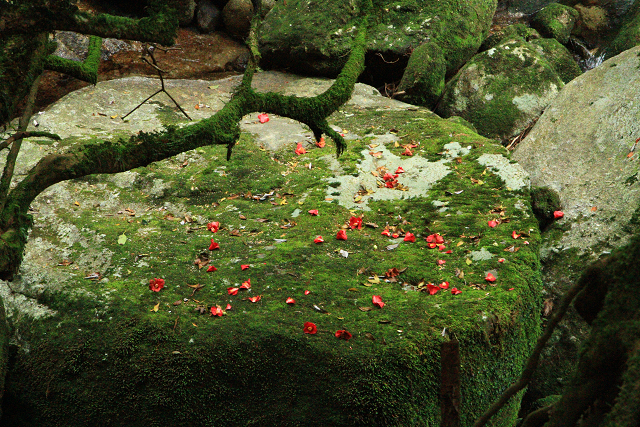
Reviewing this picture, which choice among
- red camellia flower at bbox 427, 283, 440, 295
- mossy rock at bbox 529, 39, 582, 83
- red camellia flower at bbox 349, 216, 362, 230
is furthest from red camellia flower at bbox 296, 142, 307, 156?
mossy rock at bbox 529, 39, 582, 83

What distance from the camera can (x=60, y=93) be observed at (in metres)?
9.16

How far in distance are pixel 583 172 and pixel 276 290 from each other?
164 inches

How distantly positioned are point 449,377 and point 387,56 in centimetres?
770

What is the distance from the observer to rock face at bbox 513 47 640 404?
16.6 ft

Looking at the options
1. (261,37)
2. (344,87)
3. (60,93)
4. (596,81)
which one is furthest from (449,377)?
(60,93)

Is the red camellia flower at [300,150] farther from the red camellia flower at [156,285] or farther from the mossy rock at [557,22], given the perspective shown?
the mossy rock at [557,22]

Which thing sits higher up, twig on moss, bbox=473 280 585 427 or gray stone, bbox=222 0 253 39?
twig on moss, bbox=473 280 585 427

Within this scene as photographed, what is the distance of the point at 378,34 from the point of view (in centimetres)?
899

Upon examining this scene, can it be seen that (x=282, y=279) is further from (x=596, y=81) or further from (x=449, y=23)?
(x=449, y=23)

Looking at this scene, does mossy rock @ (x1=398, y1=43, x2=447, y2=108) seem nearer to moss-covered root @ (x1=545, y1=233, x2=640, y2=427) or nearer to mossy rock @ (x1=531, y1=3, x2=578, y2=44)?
mossy rock @ (x1=531, y1=3, x2=578, y2=44)

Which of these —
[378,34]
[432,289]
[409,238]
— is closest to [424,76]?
[378,34]

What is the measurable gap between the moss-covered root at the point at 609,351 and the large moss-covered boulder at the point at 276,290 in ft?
2.04

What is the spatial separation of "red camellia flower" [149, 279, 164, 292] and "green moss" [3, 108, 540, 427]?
0.06 metres

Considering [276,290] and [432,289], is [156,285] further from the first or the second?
[432,289]
